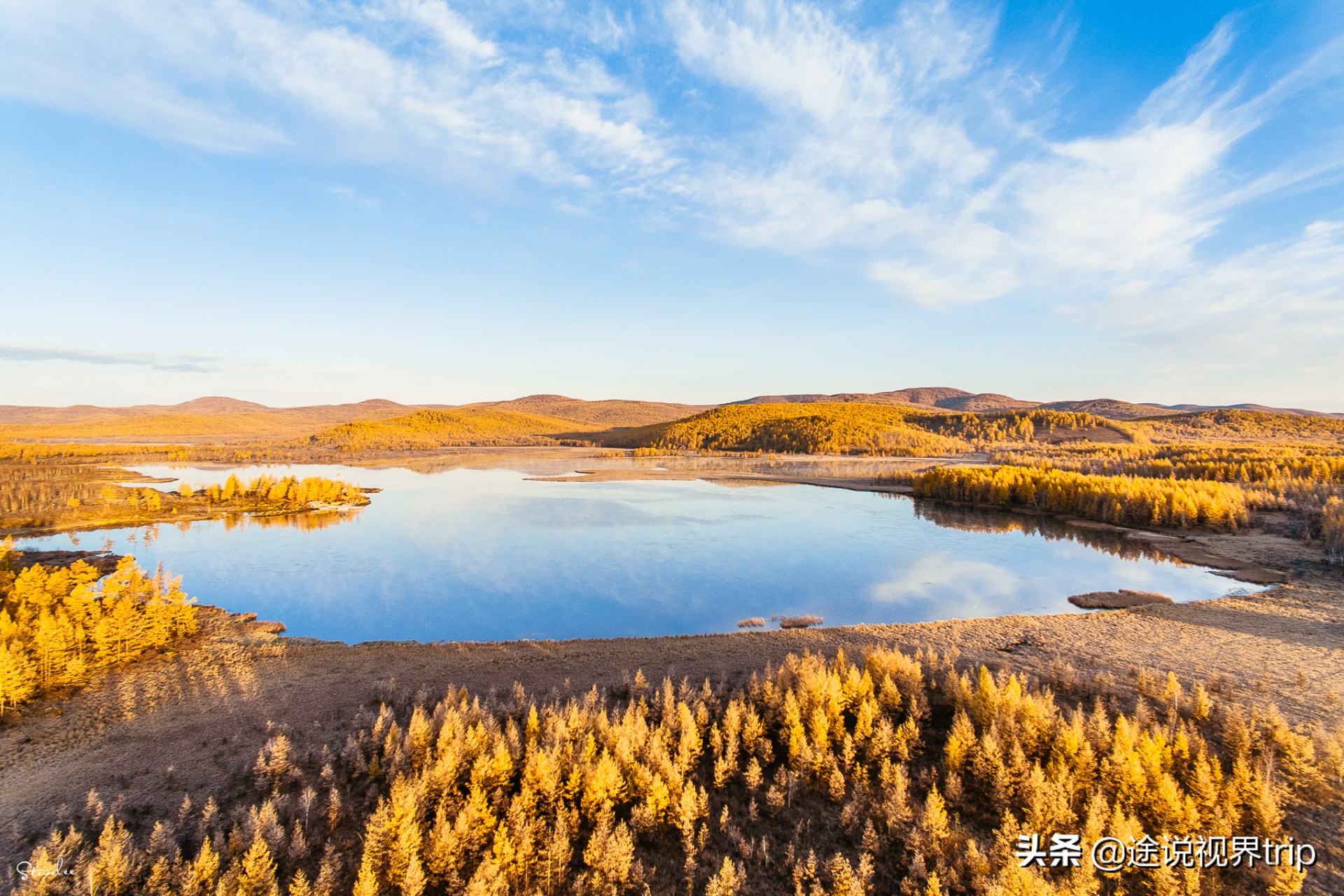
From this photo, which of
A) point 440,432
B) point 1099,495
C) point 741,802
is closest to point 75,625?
point 741,802

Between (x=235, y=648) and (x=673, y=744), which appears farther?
(x=235, y=648)

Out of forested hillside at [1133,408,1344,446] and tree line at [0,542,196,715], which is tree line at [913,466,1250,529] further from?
forested hillside at [1133,408,1344,446]

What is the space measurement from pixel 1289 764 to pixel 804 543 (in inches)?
798

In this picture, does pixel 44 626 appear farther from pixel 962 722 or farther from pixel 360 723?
pixel 962 722

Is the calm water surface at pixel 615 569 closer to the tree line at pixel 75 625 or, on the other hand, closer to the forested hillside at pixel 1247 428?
the tree line at pixel 75 625

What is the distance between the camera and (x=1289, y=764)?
8133 mm

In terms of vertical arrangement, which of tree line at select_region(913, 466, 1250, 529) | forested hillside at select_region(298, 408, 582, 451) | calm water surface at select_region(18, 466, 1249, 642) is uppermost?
forested hillside at select_region(298, 408, 582, 451)

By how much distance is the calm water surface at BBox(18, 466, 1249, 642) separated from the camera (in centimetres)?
1759

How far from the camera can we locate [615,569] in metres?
23.1

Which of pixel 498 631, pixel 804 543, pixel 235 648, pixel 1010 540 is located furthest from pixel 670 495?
→ pixel 235 648
